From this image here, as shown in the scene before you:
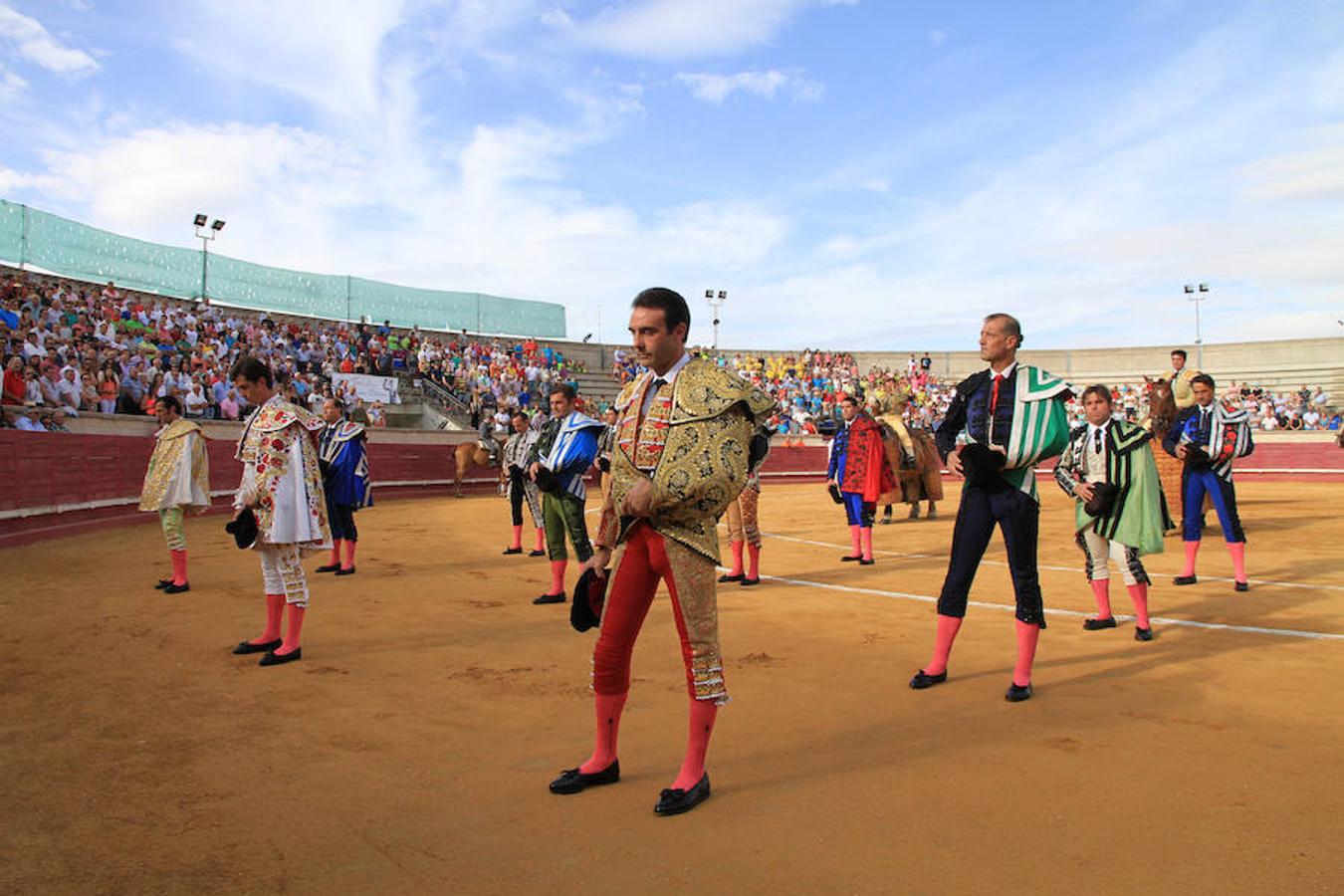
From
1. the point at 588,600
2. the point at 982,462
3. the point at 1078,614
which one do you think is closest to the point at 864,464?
the point at 1078,614

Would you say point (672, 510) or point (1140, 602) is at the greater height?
point (672, 510)

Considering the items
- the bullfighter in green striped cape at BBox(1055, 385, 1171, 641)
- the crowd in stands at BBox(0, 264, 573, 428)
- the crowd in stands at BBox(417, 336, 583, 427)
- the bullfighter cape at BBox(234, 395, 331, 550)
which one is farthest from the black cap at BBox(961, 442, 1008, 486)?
the crowd in stands at BBox(417, 336, 583, 427)

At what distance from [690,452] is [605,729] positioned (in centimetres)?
107

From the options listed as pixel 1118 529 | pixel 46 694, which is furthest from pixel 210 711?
pixel 1118 529

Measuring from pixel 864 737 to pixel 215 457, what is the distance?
1434 centimetres

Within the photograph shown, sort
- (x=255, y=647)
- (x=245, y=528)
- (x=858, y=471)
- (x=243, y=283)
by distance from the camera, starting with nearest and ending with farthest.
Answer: (x=245, y=528) → (x=255, y=647) → (x=858, y=471) → (x=243, y=283)

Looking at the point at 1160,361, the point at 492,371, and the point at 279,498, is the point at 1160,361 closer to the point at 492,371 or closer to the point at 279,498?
the point at 492,371

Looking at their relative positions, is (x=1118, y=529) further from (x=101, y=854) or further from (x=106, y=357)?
(x=106, y=357)

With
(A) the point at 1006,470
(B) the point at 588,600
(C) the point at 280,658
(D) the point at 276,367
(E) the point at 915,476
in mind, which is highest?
(D) the point at 276,367

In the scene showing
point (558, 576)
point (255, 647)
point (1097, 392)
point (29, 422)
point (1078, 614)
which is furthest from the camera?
point (29, 422)

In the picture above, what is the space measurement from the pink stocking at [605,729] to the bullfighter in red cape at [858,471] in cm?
648

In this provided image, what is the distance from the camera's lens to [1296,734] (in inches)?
147

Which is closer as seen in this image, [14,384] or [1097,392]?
[1097,392]

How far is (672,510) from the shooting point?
2.96 metres
